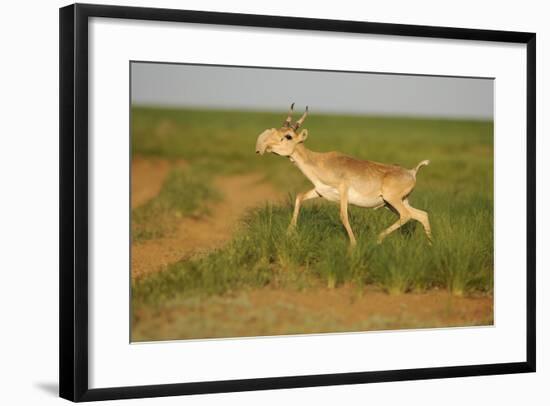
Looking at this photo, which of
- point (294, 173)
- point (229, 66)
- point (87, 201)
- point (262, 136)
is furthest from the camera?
point (294, 173)

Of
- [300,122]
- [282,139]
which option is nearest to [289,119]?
[300,122]

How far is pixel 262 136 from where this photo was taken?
983 cm

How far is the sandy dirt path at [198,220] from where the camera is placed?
9039 millimetres

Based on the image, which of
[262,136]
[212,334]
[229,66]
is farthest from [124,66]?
[212,334]

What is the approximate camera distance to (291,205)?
981cm

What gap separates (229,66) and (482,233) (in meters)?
2.76

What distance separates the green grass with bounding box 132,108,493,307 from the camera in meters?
9.22

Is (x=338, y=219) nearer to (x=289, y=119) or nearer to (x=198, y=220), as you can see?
(x=289, y=119)

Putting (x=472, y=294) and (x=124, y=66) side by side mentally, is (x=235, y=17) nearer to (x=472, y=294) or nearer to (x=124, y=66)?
(x=124, y=66)

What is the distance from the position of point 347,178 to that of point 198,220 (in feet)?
5.08

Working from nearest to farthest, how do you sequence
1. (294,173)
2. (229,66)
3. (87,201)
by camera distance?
1. (87,201)
2. (229,66)
3. (294,173)

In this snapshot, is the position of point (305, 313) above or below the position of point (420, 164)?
below

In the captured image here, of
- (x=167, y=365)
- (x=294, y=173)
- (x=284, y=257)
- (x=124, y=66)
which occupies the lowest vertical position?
(x=167, y=365)

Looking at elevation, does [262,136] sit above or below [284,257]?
above
